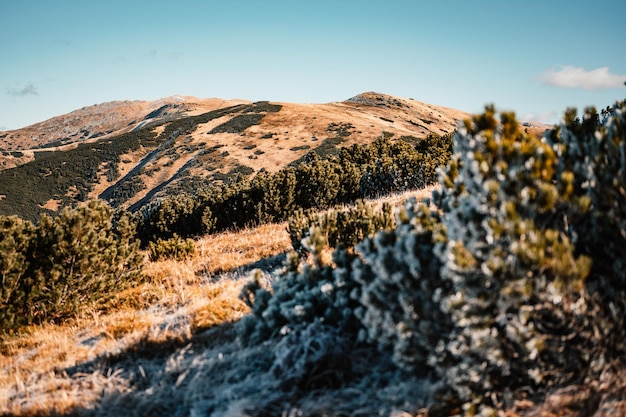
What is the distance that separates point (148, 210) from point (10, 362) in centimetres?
1566

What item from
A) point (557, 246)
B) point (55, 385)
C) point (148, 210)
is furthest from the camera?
point (148, 210)

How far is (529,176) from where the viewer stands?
267 centimetres

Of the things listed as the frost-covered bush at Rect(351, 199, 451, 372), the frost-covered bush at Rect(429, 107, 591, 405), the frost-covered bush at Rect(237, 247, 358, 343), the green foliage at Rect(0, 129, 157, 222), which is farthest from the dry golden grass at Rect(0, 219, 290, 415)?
the green foliage at Rect(0, 129, 157, 222)

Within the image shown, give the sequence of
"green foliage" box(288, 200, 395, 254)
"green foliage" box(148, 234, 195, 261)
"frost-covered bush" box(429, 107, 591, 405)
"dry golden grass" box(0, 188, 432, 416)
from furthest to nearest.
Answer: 1. "green foliage" box(148, 234, 195, 261)
2. "green foliage" box(288, 200, 395, 254)
3. "dry golden grass" box(0, 188, 432, 416)
4. "frost-covered bush" box(429, 107, 591, 405)

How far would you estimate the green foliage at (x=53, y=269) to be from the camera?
20.3 feet

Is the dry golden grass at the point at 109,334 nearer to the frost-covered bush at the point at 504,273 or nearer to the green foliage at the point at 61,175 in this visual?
the frost-covered bush at the point at 504,273

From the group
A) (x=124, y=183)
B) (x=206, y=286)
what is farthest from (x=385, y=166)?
(x=124, y=183)

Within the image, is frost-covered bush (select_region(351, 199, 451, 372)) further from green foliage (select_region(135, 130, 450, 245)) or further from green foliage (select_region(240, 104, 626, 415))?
green foliage (select_region(135, 130, 450, 245))

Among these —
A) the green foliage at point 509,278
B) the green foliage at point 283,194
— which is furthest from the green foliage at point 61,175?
the green foliage at point 509,278

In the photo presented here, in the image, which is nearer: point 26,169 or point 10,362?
point 10,362

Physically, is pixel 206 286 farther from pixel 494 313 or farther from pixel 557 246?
pixel 557 246

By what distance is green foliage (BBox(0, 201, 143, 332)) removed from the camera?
6199 mm

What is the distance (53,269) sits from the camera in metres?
6.49

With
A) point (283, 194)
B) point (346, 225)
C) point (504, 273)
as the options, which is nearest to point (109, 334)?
point (346, 225)
